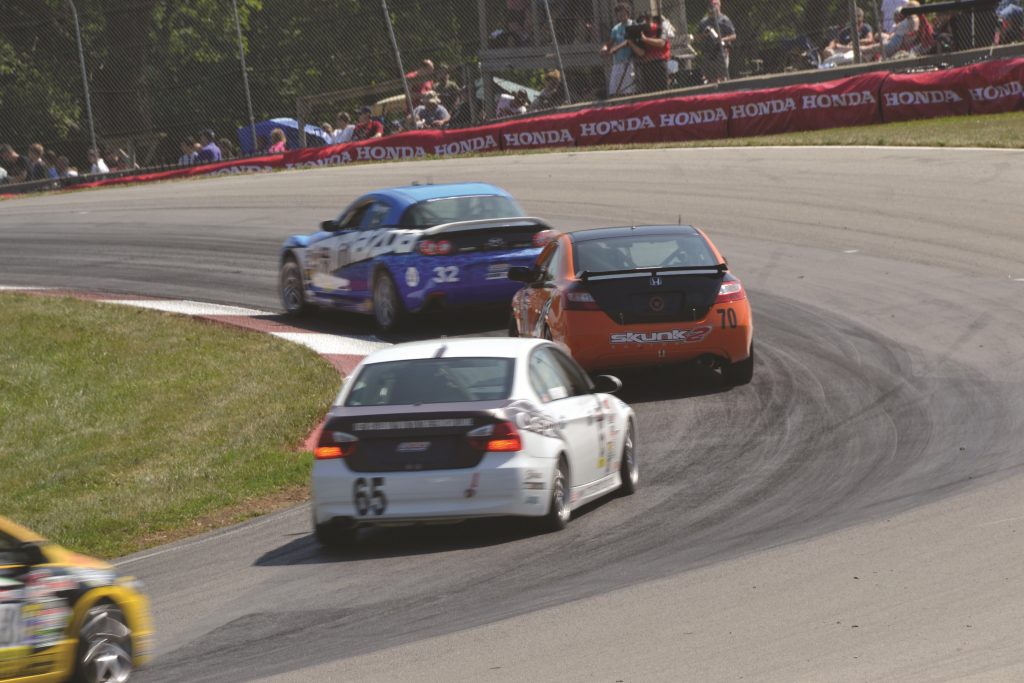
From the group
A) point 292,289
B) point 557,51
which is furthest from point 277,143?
point 292,289

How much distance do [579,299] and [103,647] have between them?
24.6ft

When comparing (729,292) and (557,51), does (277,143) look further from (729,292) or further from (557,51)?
(729,292)

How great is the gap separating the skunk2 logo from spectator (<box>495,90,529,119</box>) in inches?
753

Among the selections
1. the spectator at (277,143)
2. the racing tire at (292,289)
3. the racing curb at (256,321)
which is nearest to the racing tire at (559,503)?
the racing curb at (256,321)

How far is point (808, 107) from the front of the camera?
28531 mm

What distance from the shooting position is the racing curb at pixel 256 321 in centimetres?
1673

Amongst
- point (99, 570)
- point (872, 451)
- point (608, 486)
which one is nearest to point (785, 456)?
point (872, 451)

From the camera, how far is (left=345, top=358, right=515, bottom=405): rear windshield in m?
9.40

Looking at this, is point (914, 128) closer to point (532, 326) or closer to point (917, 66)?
point (917, 66)

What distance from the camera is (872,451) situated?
11.1 meters

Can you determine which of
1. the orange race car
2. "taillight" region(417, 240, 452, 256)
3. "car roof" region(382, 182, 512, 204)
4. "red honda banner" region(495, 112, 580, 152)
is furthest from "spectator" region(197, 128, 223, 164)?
the orange race car

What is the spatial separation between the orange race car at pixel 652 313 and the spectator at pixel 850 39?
17.0 meters

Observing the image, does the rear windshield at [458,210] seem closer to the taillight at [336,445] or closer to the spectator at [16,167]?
the taillight at [336,445]

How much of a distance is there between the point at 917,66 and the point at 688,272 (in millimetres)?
16771
